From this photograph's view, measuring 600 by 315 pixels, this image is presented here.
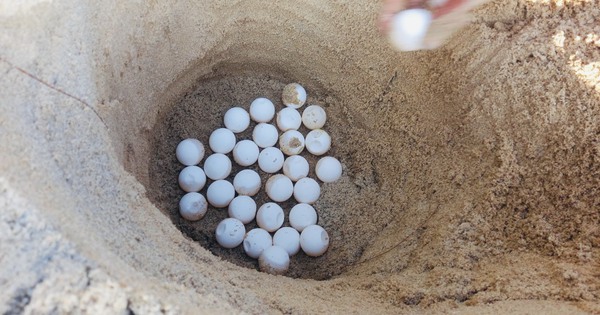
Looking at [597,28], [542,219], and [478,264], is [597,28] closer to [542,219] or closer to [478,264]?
[542,219]

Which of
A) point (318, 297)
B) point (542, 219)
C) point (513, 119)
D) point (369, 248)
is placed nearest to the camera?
point (318, 297)

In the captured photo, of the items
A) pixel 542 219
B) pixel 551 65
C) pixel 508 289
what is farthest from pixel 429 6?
pixel 508 289

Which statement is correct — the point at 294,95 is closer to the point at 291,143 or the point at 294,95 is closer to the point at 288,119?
the point at 288,119

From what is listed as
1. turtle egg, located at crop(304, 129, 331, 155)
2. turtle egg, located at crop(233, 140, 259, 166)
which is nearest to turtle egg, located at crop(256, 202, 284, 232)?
turtle egg, located at crop(233, 140, 259, 166)

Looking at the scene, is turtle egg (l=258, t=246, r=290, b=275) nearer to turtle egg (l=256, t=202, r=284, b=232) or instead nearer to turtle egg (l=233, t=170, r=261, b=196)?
turtle egg (l=256, t=202, r=284, b=232)

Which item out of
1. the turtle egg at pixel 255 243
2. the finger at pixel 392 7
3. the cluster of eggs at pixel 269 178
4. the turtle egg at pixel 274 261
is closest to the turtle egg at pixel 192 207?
the cluster of eggs at pixel 269 178

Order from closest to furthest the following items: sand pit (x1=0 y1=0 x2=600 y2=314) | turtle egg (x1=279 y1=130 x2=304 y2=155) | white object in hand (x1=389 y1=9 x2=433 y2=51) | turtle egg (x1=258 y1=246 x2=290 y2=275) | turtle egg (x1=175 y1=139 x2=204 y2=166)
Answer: sand pit (x1=0 y1=0 x2=600 y2=314) → white object in hand (x1=389 y1=9 x2=433 y2=51) → turtle egg (x1=258 y1=246 x2=290 y2=275) → turtle egg (x1=175 y1=139 x2=204 y2=166) → turtle egg (x1=279 y1=130 x2=304 y2=155)

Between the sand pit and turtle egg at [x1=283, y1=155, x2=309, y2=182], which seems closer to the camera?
the sand pit
